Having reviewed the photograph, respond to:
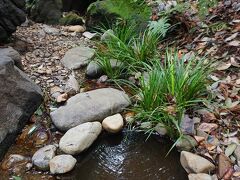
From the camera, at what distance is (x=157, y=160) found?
Result: 307 centimetres

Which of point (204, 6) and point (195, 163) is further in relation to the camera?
point (204, 6)

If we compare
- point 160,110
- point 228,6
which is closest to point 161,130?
point 160,110

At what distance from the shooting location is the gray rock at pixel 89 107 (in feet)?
11.2

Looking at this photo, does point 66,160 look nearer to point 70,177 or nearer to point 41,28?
point 70,177

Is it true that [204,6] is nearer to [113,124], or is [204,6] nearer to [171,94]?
[171,94]

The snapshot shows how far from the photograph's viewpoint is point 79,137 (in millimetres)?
3150

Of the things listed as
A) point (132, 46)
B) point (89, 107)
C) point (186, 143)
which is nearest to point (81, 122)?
point (89, 107)

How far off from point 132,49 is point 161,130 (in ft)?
4.07

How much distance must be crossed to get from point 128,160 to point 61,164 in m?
0.56

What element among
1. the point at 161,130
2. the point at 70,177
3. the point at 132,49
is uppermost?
the point at 132,49

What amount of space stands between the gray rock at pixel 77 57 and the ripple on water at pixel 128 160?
132 centimetres

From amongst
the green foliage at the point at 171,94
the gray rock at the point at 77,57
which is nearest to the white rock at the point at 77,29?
the gray rock at the point at 77,57

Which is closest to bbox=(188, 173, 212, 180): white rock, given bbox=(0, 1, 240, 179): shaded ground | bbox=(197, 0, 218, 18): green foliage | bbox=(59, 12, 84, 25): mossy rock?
bbox=(0, 1, 240, 179): shaded ground

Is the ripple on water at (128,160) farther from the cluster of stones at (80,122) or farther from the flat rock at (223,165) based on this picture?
the flat rock at (223,165)
